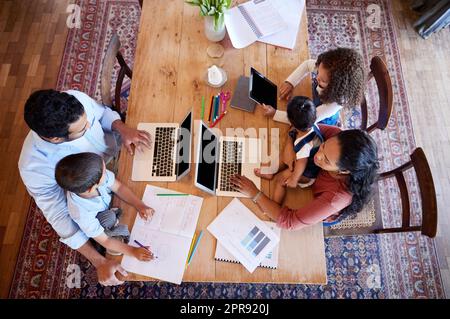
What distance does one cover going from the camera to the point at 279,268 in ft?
4.29

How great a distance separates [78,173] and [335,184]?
3.33ft

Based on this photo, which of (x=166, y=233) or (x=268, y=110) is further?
(x=268, y=110)

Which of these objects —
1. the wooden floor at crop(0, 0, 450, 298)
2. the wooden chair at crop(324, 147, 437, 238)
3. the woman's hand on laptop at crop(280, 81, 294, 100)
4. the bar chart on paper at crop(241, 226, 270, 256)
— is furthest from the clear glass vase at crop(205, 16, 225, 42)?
the wooden floor at crop(0, 0, 450, 298)

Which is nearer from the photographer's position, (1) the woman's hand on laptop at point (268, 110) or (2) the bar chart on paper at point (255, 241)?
(2) the bar chart on paper at point (255, 241)

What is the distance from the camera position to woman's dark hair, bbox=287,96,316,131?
4.38ft

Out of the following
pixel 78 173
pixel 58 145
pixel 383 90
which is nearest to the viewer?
pixel 78 173

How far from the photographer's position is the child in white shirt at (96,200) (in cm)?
118

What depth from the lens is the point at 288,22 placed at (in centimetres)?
173

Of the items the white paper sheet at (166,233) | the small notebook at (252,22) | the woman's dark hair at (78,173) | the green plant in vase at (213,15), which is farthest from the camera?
the small notebook at (252,22)

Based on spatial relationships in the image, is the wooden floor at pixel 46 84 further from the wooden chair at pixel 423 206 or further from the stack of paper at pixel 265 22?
the stack of paper at pixel 265 22

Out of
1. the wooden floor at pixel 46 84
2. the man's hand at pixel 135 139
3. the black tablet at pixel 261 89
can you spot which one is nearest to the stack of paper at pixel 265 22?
the black tablet at pixel 261 89

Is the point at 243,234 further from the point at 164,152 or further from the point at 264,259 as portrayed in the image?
the point at 164,152

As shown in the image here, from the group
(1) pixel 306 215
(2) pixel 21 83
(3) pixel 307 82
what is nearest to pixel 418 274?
(1) pixel 306 215

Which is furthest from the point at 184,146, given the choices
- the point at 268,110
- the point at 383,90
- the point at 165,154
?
the point at 383,90
